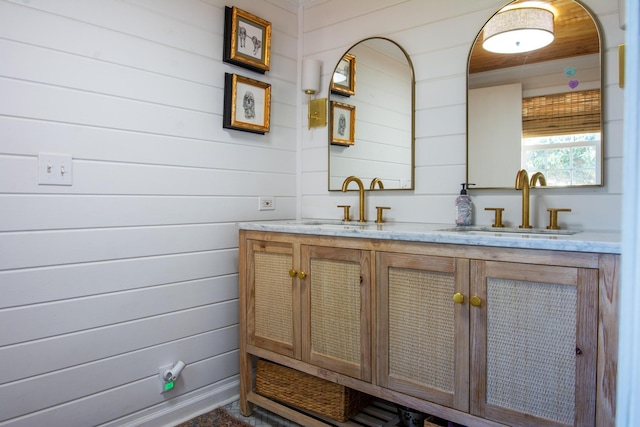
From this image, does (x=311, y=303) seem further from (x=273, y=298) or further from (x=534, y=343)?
(x=534, y=343)

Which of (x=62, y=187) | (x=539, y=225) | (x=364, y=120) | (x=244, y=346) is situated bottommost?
(x=244, y=346)

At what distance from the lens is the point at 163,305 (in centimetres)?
198

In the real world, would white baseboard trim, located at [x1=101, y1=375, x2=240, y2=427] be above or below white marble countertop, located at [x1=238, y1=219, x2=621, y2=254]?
below

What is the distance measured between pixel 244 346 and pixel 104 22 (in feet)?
5.35

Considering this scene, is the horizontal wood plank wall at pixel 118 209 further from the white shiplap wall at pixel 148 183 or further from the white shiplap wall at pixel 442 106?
the white shiplap wall at pixel 442 106

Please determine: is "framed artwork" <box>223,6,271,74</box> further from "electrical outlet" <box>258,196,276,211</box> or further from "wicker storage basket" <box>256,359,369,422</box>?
"wicker storage basket" <box>256,359,369,422</box>

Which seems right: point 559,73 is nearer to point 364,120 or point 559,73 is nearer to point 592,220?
point 592,220

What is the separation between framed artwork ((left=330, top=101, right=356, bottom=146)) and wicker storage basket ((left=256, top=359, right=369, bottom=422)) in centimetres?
131

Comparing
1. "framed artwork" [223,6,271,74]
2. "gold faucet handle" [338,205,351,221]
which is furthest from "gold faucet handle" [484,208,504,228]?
"framed artwork" [223,6,271,74]

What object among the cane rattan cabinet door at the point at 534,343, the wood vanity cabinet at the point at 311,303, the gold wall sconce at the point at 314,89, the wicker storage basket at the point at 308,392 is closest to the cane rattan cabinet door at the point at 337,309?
the wood vanity cabinet at the point at 311,303

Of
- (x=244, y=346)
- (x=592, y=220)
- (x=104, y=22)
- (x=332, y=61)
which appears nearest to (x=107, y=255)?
(x=244, y=346)

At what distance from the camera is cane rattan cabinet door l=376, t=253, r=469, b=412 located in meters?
1.38

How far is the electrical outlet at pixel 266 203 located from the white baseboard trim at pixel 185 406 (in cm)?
98

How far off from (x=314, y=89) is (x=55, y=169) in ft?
4.79
